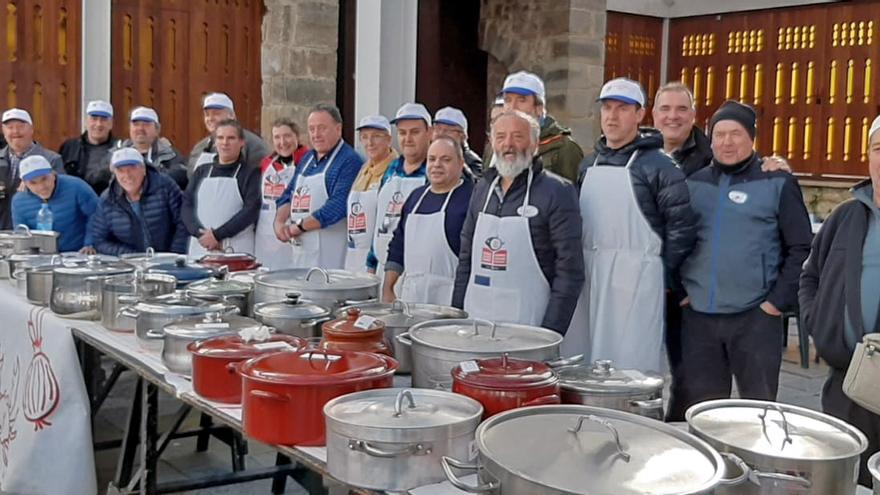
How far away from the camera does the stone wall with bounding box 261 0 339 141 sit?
7473mm

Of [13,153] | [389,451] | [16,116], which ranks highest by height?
[16,116]

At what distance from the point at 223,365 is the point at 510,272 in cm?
139

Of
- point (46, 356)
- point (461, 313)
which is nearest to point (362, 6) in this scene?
point (46, 356)

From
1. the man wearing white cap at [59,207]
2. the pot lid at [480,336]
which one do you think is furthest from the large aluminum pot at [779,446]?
the man wearing white cap at [59,207]

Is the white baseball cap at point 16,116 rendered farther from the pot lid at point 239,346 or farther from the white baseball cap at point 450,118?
the pot lid at point 239,346

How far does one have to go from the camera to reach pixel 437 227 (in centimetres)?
401

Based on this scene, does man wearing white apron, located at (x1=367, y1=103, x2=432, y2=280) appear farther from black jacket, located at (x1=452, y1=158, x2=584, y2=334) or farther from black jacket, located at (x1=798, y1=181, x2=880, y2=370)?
black jacket, located at (x1=798, y1=181, x2=880, y2=370)

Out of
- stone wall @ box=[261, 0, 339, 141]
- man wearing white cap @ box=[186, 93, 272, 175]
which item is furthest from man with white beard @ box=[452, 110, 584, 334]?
stone wall @ box=[261, 0, 339, 141]

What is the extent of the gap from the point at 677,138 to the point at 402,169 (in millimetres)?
1373

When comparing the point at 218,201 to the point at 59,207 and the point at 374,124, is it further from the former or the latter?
the point at 374,124

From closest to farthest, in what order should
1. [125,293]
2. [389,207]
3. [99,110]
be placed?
1. [125,293]
2. [389,207]
3. [99,110]

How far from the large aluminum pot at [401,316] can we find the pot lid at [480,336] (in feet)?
0.32

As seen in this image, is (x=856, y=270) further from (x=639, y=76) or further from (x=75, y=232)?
(x=639, y=76)

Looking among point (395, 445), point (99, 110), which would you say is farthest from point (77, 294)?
point (99, 110)
